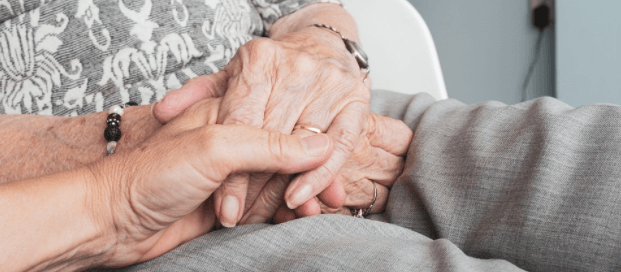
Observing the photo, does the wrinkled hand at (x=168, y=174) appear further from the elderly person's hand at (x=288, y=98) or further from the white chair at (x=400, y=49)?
the white chair at (x=400, y=49)

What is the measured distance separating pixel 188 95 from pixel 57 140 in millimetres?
217

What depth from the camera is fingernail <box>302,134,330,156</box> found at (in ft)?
2.01

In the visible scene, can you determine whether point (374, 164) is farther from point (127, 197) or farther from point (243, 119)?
point (127, 197)

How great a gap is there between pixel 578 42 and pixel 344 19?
115cm

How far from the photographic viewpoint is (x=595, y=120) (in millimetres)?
624

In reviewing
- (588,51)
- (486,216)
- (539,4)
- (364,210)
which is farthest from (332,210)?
(539,4)

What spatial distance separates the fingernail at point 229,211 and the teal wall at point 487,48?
1.84 meters

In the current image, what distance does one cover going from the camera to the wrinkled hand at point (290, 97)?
67 centimetres

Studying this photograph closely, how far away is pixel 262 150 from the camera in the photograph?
558mm

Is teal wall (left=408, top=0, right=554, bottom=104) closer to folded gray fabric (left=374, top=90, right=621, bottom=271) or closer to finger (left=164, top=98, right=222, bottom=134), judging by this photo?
folded gray fabric (left=374, top=90, right=621, bottom=271)

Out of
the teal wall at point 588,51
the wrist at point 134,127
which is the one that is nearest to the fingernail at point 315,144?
the wrist at point 134,127

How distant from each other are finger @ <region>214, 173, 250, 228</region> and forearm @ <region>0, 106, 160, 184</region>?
0.66ft

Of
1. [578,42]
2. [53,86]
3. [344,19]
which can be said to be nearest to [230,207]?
[53,86]

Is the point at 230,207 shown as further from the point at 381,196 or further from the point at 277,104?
the point at 381,196
